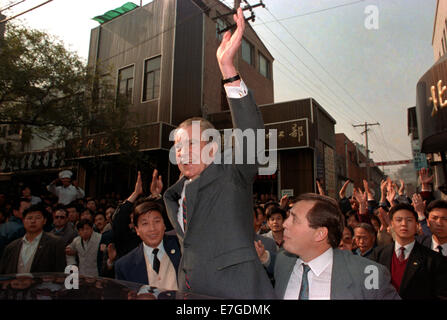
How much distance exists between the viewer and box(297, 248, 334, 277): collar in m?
1.86

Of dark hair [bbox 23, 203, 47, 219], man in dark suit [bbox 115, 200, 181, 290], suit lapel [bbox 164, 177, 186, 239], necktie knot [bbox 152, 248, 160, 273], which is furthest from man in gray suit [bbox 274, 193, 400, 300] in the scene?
dark hair [bbox 23, 203, 47, 219]

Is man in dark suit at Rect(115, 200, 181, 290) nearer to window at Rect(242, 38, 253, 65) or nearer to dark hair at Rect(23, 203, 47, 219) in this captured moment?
dark hair at Rect(23, 203, 47, 219)

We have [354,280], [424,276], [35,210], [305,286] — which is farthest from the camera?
[35,210]

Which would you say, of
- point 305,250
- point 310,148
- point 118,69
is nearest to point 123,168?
point 118,69

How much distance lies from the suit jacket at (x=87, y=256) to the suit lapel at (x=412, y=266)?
179 inches

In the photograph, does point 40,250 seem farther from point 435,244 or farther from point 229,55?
point 435,244

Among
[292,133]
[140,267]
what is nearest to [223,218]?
[140,267]

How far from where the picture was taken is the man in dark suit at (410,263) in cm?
297

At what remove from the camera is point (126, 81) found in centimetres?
1822

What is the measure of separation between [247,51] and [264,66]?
2.79 metres

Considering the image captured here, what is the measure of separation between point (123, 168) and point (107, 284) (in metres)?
16.7

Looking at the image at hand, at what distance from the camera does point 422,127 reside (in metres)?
9.90

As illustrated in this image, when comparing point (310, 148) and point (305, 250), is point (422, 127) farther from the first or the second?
point (305, 250)

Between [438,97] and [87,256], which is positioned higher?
[438,97]
